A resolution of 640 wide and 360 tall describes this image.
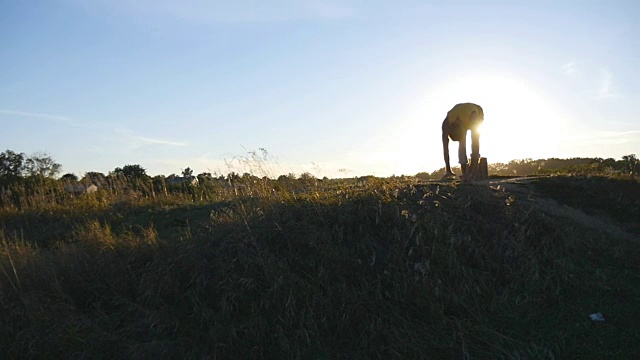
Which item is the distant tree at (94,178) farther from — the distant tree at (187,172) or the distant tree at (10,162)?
the distant tree at (10,162)

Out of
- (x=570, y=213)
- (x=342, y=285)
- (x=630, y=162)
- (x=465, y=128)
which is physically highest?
(x=465, y=128)

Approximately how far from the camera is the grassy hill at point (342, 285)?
15.2 ft

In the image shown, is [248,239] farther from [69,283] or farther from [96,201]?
[96,201]

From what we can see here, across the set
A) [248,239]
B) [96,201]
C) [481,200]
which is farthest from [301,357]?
[96,201]

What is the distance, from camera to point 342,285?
16.8 feet

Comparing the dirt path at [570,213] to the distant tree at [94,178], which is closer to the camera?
the dirt path at [570,213]

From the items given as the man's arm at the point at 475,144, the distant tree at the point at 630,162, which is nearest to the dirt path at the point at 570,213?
the man's arm at the point at 475,144

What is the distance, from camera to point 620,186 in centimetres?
827

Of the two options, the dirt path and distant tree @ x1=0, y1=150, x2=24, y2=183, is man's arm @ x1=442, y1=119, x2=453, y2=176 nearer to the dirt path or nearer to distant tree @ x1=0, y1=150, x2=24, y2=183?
the dirt path

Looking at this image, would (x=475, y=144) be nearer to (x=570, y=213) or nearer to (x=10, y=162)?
(x=570, y=213)

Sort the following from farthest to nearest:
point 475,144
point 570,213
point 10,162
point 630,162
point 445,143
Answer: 1. point 10,162
2. point 630,162
3. point 445,143
4. point 475,144
5. point 570,213

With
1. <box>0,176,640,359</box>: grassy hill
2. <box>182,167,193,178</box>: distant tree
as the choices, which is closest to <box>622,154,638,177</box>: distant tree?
<box>0,176,640,359</box>: grassy hill

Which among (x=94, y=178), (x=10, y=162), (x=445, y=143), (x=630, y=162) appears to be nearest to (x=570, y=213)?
(x=445, y=143)

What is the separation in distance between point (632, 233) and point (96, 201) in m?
9.04
